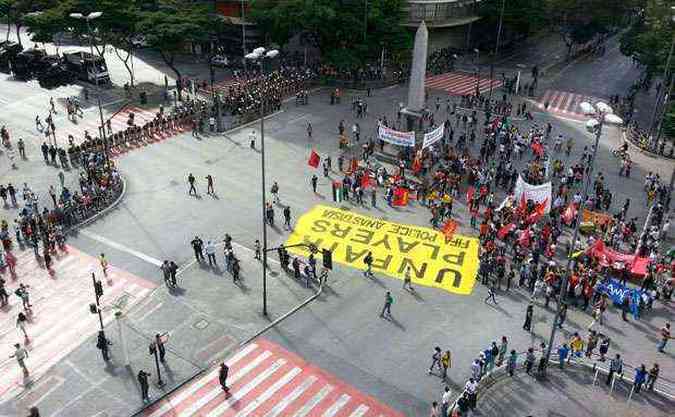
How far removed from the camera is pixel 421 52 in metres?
47.2

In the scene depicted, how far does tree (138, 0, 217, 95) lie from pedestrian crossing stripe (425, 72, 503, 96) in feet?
82.0

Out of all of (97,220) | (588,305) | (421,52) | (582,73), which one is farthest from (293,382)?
(582,73)

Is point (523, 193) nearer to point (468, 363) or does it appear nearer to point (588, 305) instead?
point (588, 305)

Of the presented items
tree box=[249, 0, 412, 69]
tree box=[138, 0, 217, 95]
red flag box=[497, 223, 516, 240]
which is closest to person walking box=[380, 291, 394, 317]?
red flag box=[497, 223, 516, 240]

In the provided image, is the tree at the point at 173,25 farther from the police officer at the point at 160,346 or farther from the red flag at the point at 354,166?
the police officer at the point at 160,346

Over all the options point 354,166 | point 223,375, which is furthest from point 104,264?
point 354,166

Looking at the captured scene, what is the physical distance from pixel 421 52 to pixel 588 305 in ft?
79.5

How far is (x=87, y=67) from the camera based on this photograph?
63.4 meters

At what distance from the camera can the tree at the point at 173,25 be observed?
5862 centimetres

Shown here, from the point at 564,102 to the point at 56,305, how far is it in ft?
174

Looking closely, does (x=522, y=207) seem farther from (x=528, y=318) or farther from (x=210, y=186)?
(x=210, y=186)

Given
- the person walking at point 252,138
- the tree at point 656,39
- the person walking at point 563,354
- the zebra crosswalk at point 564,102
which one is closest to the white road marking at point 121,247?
the person walking at point 252,138

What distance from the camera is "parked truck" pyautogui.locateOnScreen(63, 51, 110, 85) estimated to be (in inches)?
2472

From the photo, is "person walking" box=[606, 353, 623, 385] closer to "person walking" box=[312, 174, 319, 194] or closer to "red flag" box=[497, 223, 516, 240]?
"red flag" box=[497, 223, 516, 240]
